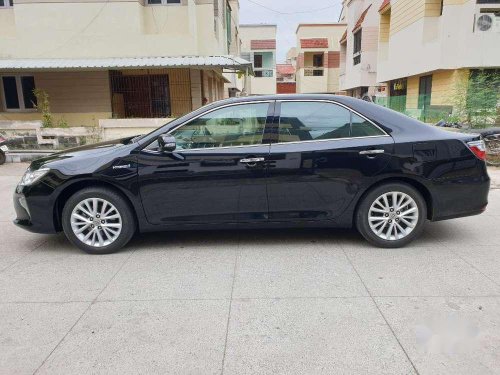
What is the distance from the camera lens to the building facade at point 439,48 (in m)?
15.3

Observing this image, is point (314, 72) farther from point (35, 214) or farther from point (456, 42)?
point (35, 214)

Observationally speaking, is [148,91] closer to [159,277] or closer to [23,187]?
[23,187]

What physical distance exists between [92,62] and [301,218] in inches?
445

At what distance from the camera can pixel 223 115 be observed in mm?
4516

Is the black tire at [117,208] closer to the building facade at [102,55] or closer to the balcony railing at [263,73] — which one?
the building facade at [102,55]

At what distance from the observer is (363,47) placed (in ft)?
92.7

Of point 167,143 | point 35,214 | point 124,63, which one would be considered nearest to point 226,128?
point 167,143

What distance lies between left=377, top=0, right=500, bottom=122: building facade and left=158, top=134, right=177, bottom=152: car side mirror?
10.1 m

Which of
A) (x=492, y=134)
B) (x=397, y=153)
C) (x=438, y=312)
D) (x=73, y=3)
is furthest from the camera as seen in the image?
(x=73, y=3)

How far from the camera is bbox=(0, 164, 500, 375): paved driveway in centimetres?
269

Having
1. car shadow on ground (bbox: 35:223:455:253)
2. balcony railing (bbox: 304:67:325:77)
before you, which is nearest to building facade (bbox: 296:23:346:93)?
balcony railing (bbox: 304:67:325:77)

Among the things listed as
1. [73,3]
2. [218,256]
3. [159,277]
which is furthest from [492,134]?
[73,3]

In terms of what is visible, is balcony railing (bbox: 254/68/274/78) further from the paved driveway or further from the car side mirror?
the car side mirror

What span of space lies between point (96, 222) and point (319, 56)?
1793 inches
